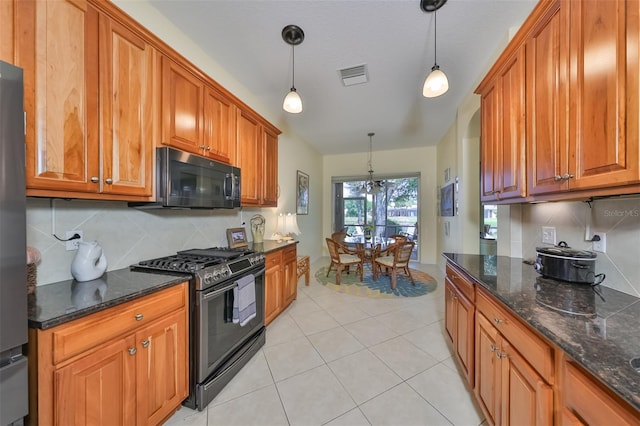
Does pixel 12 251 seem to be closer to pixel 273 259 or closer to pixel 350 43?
pixel 273 259

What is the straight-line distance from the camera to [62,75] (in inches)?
45.7

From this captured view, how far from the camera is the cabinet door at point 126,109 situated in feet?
4.47

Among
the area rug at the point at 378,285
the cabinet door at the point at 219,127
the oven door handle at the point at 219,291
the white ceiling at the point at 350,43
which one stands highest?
the white ceiling at the point at 350,43

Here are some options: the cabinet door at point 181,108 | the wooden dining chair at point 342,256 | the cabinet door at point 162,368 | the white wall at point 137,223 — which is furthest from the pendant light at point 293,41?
the wooden dining chair at point 342,256

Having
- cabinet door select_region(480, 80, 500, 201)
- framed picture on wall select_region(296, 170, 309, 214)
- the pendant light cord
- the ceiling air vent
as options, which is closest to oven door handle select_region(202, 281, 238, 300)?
cabinet door select_region(480, 80, 500, 201)

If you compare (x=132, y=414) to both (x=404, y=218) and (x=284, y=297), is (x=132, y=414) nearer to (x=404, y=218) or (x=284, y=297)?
(x=284, y=297)

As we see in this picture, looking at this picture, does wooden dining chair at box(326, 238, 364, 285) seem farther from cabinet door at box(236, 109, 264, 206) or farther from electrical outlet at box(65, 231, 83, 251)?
electrical outlet at box(65, 231, 83, 251)

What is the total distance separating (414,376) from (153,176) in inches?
98.1

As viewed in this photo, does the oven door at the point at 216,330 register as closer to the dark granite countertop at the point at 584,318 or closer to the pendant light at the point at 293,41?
the pendant light at the point at 293,41

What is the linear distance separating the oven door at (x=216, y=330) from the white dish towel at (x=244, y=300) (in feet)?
0.12

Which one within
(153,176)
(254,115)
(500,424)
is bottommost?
(500,424)

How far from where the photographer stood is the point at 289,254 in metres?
3.09

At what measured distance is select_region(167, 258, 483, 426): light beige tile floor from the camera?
1508 millimetres

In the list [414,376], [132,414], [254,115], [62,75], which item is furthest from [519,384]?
[254,115]
